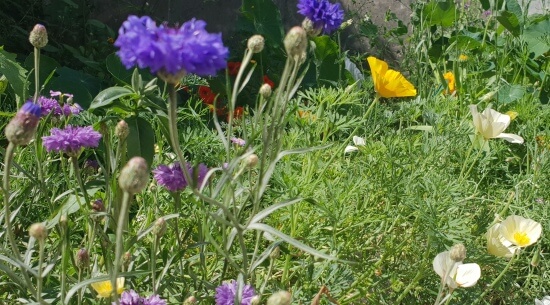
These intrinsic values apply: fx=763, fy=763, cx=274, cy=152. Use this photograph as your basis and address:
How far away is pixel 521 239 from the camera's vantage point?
1.45 m

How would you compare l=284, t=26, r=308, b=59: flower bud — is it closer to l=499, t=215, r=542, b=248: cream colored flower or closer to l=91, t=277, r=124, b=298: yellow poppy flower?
l=91, t=277, r=124, b=298: yellow poppy flower

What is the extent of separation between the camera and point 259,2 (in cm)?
311

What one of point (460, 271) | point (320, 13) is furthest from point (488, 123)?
point (320, 13)

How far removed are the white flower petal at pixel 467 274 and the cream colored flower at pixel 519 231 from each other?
111mm

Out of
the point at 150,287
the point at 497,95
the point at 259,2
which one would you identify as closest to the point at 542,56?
the point at 497,95

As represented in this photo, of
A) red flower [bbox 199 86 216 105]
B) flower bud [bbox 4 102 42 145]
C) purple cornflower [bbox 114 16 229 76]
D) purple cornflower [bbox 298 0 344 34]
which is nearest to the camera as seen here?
purple cornflower [bbox 114 16 229 76]

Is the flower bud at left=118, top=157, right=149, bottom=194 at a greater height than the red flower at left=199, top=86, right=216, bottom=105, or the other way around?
the flower bud at left=118, top=157, right=149, bottom=194

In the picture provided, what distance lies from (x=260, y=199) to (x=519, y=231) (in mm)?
527

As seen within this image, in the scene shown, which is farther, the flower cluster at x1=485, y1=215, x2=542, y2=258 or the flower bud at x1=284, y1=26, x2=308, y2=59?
the flower cluster at x1=485, y1=215, x2=542, y2=258

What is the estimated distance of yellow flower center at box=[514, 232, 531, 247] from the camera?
1.44 metres

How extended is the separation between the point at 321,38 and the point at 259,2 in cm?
32

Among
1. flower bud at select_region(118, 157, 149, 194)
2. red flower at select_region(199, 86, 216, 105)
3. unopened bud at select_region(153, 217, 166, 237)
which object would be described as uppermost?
flower bud at select_region(118, 157, 149, 194)

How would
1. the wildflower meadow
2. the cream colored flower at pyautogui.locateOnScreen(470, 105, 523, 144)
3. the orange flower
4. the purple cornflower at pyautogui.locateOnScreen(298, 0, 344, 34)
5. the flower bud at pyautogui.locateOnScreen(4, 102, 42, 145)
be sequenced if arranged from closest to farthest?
the flower bud at pyautogui.locateOnScreen(4, 102, 42, 145) → the wildflower meadow → the purple cornflower at pyautogui.locateOnScreen(298, 0, 344, 34) → the cream colored flower at pyautogui.locateOnScreen(470, 105, 523, 144) → the orange flower

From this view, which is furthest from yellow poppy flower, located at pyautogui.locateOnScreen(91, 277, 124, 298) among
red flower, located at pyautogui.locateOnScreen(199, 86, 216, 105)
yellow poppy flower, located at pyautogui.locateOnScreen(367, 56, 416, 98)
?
red flower, located at pyautogui.locateOnScreen(199, 86, 216, 105)
